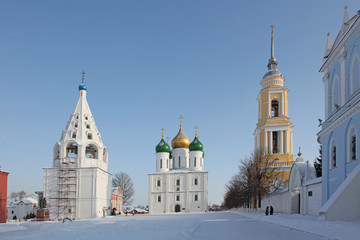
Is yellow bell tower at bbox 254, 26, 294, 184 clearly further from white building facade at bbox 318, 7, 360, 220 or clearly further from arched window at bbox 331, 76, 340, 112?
arched window at bbox 331, 76, 340, 112

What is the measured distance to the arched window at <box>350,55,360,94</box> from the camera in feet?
43.8

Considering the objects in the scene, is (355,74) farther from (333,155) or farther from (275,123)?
(275,123)

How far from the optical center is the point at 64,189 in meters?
33.2

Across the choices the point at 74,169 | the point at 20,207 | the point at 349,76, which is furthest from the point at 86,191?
the point at 349,76

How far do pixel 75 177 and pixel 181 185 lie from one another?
18201 mm

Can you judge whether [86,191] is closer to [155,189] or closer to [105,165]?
[105,165]

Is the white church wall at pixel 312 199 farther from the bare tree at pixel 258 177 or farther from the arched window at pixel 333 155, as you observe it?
the bare tree at pixel 258 177

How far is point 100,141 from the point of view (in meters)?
35.0

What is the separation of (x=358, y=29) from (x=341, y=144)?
4457mm

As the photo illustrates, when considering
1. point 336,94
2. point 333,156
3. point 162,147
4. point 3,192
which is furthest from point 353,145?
point 162,147

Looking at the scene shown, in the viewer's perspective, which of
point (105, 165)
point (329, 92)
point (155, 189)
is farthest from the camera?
point (155, 189)

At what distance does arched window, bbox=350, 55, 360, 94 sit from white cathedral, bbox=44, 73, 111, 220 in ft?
80.3

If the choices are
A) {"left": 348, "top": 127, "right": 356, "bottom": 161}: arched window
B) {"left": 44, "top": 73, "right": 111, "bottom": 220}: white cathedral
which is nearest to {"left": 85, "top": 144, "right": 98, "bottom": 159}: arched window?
{"left": 44, "top": 73, "right": 111, "bottom": 220}: white cathedral

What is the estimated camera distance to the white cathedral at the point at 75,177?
32719 millimetres
